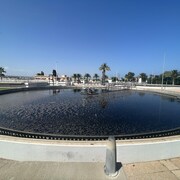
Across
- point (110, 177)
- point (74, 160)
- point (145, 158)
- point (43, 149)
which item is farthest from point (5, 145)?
point (145, 158)

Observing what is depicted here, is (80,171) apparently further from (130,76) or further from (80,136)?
(130,76)

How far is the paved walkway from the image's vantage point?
16.7ft

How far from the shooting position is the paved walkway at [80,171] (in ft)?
16.7

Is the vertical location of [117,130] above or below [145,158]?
below

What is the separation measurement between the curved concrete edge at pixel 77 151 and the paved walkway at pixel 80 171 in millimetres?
177

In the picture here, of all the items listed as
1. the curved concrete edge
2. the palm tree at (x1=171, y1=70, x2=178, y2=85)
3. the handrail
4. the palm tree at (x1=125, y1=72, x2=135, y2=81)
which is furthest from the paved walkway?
A: the palm tree at (x1=125, y1=72, x2=135, y2=81)

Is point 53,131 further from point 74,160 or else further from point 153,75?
point 153,75

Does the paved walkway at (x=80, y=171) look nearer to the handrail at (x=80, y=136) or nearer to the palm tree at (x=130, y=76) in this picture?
the handrail at (x=80, y=136)

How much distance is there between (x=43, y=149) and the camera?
587 centimetres

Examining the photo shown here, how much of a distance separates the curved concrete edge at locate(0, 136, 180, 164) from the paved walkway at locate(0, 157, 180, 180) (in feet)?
0.58

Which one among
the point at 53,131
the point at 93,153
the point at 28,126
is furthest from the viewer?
the point at 28,126

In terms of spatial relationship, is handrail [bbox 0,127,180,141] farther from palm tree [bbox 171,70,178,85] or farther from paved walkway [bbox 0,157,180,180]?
palm tree [bbox 171,70,178,85]

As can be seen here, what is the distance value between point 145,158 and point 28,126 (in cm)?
1013

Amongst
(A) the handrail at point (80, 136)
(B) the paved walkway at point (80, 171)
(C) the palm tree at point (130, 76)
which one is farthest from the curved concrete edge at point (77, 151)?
(C) the palm tree at point (130, 76)
